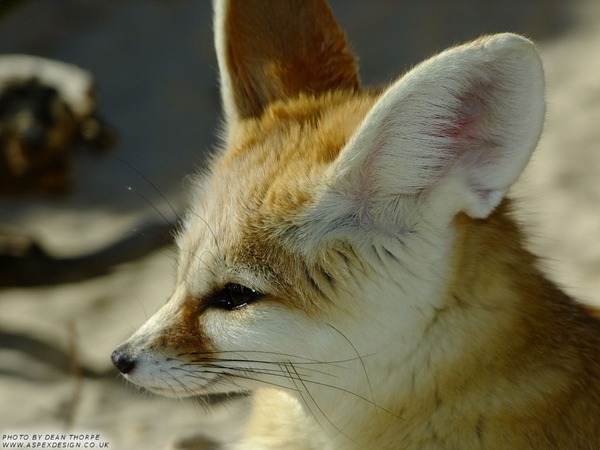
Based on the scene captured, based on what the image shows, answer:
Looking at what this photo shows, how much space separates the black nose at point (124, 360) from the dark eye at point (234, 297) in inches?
11.8

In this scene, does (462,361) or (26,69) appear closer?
(462,361)

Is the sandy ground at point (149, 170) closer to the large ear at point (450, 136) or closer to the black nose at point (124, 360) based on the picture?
the large ear at point (450, 136)

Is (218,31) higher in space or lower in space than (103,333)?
higher

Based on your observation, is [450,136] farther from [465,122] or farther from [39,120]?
[39,120]

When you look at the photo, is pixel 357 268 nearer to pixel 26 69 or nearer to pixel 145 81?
pixel 26 69

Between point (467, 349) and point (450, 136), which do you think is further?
point (467, 349)

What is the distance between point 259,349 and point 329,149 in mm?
608

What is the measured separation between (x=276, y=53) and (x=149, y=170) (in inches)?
125

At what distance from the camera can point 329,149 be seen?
266 centimetres

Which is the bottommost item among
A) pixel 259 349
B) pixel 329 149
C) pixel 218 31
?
pixel 259 349

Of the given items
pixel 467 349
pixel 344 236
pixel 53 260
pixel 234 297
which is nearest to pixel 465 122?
pixel 344 236

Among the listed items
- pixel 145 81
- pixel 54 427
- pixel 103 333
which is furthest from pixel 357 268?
pixel 145 81

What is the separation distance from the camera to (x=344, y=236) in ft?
8.63

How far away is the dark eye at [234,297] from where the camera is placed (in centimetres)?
265
